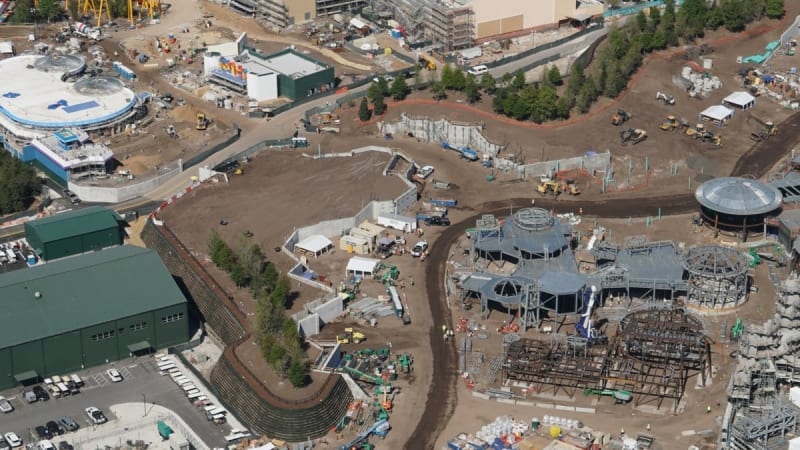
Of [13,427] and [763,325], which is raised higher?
[763,325]

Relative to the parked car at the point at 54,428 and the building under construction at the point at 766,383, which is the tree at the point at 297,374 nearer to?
the parked car at the point at 54,428

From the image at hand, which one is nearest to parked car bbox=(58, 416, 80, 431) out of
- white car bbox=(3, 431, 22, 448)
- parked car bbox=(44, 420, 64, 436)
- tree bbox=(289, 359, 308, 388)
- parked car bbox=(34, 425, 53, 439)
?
parked car bbox=(44, 420, 64, 436)

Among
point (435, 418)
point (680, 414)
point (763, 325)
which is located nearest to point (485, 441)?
point (435, 418)

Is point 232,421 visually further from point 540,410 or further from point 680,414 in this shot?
point 680,414

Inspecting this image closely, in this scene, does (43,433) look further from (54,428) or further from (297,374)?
(297,374)
